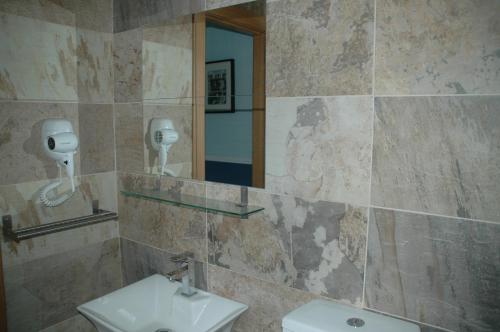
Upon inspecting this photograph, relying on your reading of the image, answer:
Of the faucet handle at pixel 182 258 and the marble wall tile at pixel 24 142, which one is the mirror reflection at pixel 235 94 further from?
the marble wall tile at pixel 24 142

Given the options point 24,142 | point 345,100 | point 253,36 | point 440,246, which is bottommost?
point 440,246

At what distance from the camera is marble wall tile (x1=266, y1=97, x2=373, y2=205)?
1.09 metres

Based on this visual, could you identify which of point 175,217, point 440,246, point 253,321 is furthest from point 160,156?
point 440,246

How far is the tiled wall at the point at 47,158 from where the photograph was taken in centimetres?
148

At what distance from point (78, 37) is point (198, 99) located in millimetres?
652

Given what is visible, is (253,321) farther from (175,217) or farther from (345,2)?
(345,2)

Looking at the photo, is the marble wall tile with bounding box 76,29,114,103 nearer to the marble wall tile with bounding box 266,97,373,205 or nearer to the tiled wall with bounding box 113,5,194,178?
the tiled wall with bounding box 113,5,194,178

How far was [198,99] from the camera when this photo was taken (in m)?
1.49

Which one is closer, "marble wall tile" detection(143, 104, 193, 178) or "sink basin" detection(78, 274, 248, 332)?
"sink basin" detection(78, 274, 248, 332)

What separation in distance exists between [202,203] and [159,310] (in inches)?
18.6

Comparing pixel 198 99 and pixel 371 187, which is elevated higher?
pixel 198 99

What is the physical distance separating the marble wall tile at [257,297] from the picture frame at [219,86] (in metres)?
0.62

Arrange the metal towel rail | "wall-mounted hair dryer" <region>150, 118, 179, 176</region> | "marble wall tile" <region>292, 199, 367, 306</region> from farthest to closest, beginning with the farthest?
1. "wall-mounted hair dryer" <region>150, 118, 179, 176</region>
2. the metal towel rail
3. "marble wall tile" <region>292, 199, 367, 306</region>

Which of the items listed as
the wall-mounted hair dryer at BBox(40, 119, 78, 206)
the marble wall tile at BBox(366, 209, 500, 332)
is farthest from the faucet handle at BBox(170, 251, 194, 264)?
the marble wall tile at BBox(366, 209, 500, 332)
